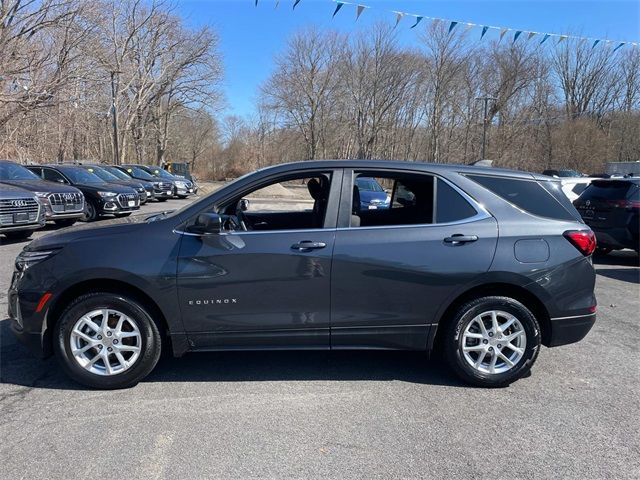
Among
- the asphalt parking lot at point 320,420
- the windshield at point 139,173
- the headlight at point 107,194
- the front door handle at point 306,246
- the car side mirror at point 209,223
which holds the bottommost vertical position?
the asphalt parking lot at point 320,420

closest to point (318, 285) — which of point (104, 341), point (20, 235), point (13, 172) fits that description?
point (104, 341)

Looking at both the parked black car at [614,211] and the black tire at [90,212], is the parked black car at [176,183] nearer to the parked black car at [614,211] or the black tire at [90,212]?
the black tire at [90,212]

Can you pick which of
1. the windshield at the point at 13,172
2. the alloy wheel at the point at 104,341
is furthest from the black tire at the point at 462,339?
the windshield at the point at 13,172

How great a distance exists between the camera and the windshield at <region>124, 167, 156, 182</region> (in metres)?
23.3

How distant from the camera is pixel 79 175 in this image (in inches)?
565

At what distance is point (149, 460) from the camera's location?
2.76m

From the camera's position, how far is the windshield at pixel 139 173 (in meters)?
23.3

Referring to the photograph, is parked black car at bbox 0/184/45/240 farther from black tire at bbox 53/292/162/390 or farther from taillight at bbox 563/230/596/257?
taillight at bbox 563/230/596/257

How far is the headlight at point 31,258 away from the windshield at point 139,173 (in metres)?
20.5

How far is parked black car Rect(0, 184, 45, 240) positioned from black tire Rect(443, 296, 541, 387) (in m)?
8.87

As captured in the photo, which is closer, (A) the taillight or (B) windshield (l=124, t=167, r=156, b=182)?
(A) the taillight

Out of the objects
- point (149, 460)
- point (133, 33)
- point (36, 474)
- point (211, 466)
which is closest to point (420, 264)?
point (211, 466)

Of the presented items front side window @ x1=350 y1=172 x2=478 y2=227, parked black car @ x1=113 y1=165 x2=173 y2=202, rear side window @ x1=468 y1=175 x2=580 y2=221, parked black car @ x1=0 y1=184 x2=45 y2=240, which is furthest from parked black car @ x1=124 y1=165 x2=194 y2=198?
rear side window @ x1=468 y1=175 x2=580 y2=221

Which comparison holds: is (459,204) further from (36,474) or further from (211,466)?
(36,474)
